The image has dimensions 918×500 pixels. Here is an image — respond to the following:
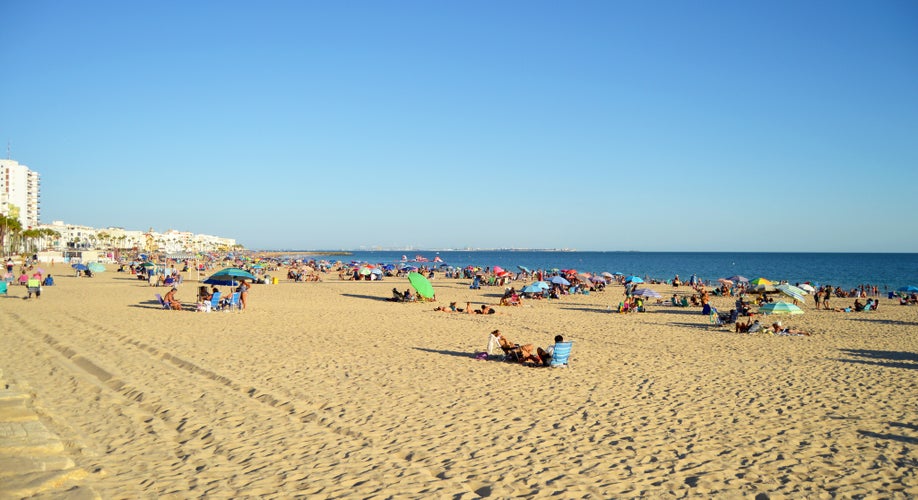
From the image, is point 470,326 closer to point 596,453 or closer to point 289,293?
point 596,453

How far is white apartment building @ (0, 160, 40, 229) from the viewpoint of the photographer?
360 feet

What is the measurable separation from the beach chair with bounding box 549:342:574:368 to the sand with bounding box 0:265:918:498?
1.01ft

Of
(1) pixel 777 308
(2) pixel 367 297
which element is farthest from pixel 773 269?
(2) pixel 367 297

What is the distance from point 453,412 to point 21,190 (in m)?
142

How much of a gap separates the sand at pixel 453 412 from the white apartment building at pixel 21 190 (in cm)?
11734

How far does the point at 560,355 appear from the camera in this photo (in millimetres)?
10281

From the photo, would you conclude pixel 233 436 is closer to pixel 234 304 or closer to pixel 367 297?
pixel 234 304

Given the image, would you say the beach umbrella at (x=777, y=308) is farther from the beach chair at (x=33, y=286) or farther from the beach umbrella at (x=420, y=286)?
the beach chair at (x=33, y=286)

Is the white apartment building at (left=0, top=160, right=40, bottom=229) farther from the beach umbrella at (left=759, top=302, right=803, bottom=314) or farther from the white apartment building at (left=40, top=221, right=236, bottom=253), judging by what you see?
A: the beach umbrella at (left=759, top=302, right=803, bottom=314)

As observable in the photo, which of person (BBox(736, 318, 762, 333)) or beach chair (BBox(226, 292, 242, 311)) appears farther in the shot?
beach chair (BBox(226, 292, 242, 311))

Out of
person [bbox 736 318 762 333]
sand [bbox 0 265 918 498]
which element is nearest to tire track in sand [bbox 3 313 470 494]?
sand [bbox 0 265 918 498]

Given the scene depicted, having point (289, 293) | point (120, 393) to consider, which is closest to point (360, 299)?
point (289, 293)

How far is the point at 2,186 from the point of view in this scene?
108812 millimetres

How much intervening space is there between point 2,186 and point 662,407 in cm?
13606
